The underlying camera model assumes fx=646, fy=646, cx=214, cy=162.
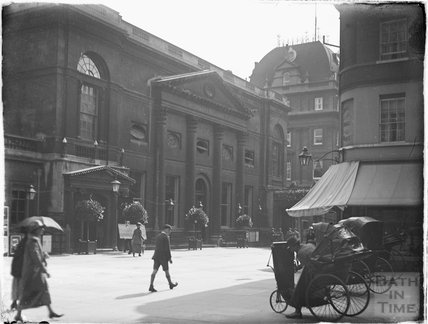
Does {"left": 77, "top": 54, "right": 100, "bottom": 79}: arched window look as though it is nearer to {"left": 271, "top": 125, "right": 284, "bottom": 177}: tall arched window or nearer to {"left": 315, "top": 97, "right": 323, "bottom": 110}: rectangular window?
{"left": 271, "top": 125, "right": 284, "bottom": 177}: tall arched window

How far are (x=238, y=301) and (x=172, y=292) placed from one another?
97.8 inches

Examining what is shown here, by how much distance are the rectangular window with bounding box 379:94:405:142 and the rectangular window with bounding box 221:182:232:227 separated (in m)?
28.8

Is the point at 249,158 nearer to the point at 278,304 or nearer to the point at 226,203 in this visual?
the point at 226,203

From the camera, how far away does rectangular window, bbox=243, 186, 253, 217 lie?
2045 inches

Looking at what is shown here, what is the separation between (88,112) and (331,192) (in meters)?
19.4

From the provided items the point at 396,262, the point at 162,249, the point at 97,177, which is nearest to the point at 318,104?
the point at 97,177

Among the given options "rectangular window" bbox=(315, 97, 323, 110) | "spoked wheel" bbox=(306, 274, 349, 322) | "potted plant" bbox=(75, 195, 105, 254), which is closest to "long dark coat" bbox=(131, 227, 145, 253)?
"potted plant" bbox=(75, 195, 105, 254)

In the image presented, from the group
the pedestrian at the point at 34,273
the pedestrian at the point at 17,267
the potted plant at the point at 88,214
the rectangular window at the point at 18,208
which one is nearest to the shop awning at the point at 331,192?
the rectangular window at the point at 18,208

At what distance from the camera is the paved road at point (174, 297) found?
1191 cm

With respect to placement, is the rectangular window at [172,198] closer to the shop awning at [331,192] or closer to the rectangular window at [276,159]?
the rectangular window at [276,159]

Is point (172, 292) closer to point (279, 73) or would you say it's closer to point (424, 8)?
point (424, 8)

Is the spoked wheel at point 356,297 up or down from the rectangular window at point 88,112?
down

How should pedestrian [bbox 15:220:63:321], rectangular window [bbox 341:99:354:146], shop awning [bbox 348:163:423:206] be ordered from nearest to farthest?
pedestrian [bbox 15:220:63:321], shop awning [bbox 348:163:423:206], rectangular window [bbox 341:99:354:146]

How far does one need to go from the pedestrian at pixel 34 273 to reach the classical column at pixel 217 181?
37.5 m
